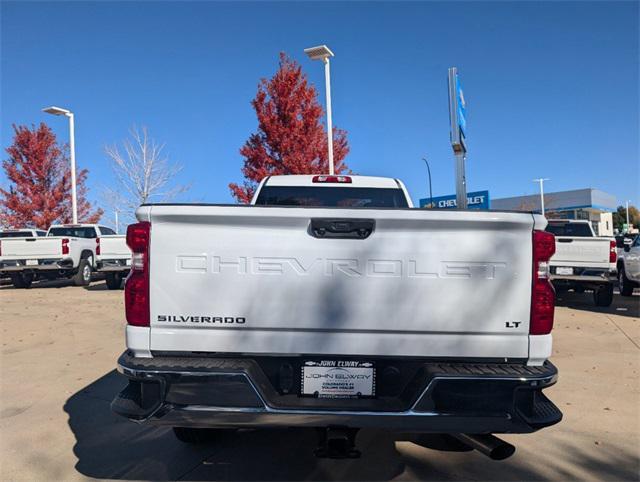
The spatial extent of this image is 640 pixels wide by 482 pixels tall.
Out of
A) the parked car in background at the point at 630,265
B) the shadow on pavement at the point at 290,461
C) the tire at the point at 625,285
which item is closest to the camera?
the shadow on pavement at the point at 290,461

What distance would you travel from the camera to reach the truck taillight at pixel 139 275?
2760 mm

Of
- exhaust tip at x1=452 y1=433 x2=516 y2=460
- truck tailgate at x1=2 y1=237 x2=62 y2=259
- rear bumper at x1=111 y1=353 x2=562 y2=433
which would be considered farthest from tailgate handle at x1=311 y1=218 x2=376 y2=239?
truck tailgate at x1=2 y1=237 x2=62 y2=259

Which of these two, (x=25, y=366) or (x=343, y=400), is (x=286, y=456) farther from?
(x=25, y=366)

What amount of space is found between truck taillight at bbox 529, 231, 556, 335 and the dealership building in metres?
63.5

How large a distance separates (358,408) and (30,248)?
15503 millimetres

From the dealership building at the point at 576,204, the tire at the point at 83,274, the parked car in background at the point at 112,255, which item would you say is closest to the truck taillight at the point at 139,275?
the parked car in background at the point at 112,255

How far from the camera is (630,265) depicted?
12.6 meters

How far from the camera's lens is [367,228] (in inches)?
110

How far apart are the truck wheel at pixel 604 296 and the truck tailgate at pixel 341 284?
992 centimetres

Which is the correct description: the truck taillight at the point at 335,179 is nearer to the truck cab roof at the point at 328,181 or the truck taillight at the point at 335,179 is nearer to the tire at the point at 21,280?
the truck cab roof at the point at 328,181

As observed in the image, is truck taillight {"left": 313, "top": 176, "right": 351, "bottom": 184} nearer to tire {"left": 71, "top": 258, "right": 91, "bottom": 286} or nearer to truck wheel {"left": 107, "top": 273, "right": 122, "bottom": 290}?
truck wheel {"left": 107, "top": 273, "right": 122, "bottom": 290}

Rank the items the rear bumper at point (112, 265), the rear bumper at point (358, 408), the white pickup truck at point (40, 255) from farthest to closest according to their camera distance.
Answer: the white pickup truck at point (40, 255) → the rear bumper at point (112, 265) → the rear bumper at point (358, 408)

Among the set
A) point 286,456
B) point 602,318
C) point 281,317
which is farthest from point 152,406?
point 602,318

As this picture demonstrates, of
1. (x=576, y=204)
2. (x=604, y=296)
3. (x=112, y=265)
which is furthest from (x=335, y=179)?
(x=576, y=204)
